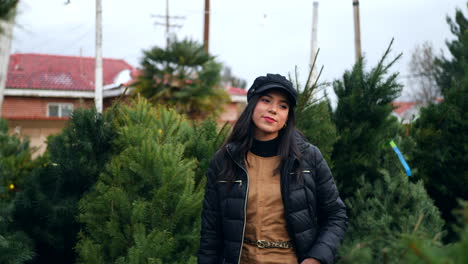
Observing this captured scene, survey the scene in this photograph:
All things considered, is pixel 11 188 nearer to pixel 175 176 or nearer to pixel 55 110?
pixel 175 176

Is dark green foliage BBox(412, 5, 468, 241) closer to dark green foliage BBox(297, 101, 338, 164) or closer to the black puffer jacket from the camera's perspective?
dark green foliage BBox(297, 101, 338, 164)

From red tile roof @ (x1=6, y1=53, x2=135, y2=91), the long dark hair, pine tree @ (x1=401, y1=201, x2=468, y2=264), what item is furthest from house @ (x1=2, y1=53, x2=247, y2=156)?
pine tree @ (x1=401, y1=201, x2=468, y2=264)

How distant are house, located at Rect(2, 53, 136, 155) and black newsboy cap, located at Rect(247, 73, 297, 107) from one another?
23.1m

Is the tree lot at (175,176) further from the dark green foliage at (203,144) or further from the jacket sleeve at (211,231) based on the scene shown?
the jacket sleeve at (211,231)

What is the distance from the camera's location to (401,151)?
433cm

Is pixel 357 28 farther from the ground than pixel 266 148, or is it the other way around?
pixel 357 28

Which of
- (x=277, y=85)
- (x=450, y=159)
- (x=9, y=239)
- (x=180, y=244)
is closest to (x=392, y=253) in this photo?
(x=277, y=85)

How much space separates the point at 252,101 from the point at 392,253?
5.32ft

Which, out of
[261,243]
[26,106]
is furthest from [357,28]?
[261,243]

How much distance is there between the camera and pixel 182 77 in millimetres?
18703

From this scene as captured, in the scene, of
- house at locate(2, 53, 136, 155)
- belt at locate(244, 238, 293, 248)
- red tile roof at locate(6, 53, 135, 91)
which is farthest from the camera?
red tile roof at locate(6, 53, 135, 91)

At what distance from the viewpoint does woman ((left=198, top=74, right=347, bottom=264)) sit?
2.27 meters

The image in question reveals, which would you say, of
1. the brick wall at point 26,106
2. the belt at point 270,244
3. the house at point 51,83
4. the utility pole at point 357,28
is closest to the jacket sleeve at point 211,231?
the belt at point 270,244

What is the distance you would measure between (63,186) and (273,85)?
7.16 ft
